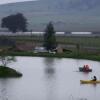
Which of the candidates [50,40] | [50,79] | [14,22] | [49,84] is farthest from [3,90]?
[14,22]

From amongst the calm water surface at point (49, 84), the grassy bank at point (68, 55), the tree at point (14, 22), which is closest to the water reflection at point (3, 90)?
the calm water surface at point (49, 84)

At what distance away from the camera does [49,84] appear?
101ft

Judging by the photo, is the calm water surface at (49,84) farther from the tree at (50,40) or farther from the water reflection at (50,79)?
the tree at (50,40)

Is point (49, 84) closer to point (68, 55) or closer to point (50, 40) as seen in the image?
point (68, 55)

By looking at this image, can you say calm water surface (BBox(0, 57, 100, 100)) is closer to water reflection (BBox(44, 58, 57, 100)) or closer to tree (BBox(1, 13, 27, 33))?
water reflection (BBox(44, 58, 57, 100))

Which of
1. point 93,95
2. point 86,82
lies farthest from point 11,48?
point 93,95

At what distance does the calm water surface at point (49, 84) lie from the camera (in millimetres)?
26031

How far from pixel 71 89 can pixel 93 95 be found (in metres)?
2.30

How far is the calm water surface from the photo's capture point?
26031 millimetres

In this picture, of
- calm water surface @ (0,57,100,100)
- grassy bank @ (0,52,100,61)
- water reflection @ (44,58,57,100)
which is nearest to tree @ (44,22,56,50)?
grassy bank @ (0,52,100,61)

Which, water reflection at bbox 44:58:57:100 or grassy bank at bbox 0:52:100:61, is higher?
water reflection at bbox 44:58:57:100

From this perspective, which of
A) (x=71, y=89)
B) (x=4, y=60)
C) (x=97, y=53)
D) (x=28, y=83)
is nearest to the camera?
(x=71, y=89)

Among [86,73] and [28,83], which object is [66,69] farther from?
[28,83]

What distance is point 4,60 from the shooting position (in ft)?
121
